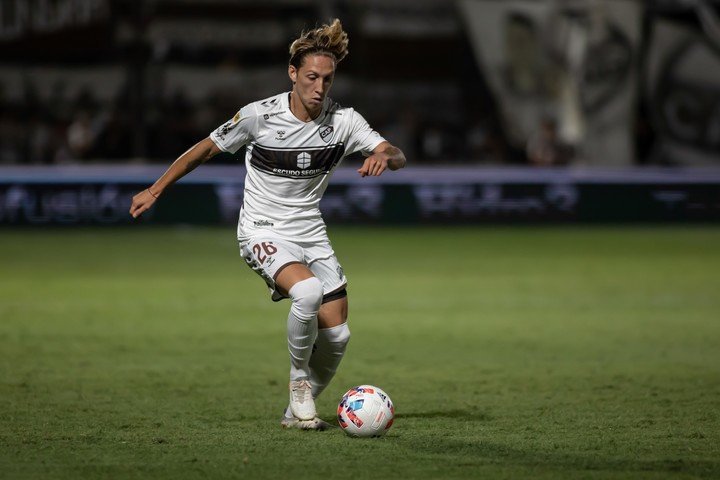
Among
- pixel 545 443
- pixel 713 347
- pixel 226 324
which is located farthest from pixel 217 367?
pixel 713 347

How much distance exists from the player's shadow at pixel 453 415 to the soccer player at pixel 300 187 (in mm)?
549

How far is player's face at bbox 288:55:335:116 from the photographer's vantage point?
21.0ft

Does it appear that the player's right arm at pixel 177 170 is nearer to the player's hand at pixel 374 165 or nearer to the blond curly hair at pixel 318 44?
A: the blond curly hair at pixel 318 44

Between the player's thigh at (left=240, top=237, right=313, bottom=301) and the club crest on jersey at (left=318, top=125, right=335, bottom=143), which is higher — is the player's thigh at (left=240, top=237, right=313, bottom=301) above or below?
below

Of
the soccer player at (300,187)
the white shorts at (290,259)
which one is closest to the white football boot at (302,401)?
the soccer player at (300,187)

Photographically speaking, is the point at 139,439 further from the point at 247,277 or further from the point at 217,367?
the point at 247,277

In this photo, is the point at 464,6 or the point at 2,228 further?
the point at 464,6

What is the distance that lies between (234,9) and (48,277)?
11.6 meters

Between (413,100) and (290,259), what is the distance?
1681 centimetres

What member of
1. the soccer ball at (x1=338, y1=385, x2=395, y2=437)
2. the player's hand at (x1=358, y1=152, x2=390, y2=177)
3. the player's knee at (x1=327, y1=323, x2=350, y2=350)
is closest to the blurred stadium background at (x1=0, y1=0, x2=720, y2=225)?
the player's knee at (x1=327, y1=323, x2=350, y2=350)

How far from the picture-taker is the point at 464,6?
25234 millimetres

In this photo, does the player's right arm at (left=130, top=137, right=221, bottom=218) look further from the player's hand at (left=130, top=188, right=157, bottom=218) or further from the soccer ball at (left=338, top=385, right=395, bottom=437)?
the soccer ball at (left=338, top=385, right=395, bottom=437)

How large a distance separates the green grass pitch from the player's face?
5.94ft

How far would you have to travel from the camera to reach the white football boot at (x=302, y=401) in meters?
6.38
